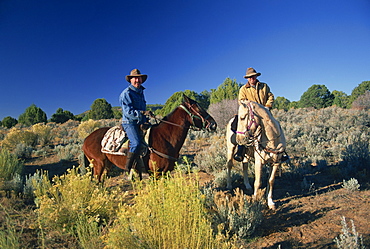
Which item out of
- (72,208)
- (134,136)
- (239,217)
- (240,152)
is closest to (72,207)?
(72,208)

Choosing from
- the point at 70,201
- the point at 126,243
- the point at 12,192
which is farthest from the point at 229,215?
the point at 12,192

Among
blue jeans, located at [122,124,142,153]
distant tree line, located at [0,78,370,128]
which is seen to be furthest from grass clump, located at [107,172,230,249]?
distant tree line, located at [0,78,370,128]

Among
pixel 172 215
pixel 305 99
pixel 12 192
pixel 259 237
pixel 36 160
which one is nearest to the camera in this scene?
pixel 172 215

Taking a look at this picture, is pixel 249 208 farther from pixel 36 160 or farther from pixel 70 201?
pixel 36 160

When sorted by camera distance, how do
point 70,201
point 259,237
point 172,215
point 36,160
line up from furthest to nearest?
1. point 36,160
2. point 70,201
3. point 259,237
4. point 172,215

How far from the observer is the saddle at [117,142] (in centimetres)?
414

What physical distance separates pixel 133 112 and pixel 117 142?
2.37 ft

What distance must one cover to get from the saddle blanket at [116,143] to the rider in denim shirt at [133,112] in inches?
6.8

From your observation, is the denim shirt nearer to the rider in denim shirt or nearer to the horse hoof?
the rider in denim shirt

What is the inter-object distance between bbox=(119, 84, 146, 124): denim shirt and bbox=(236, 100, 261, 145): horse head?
1.96 metres

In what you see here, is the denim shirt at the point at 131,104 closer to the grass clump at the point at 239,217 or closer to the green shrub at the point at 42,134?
the grass clump at the point at 239,217

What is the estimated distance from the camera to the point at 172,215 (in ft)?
6.66

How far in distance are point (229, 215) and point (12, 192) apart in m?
5.13

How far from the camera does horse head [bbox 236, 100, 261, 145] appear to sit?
12.4 ft
